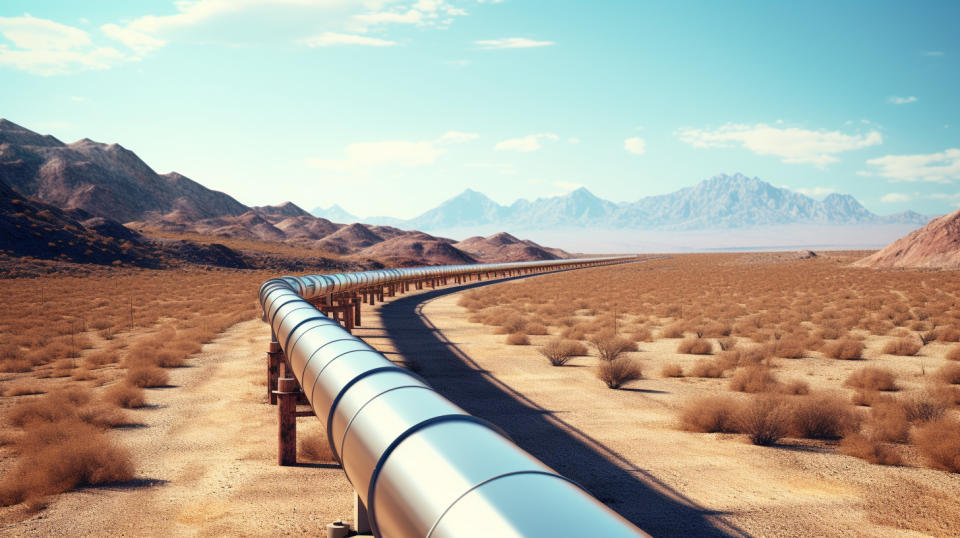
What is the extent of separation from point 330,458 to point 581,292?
1377 inches

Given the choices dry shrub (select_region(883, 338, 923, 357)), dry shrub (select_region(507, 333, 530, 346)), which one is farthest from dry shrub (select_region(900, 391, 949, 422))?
dry shrub (select_region(507, 333, 530, 346))

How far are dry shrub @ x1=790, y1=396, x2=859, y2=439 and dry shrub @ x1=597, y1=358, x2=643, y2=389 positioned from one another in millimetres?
3820

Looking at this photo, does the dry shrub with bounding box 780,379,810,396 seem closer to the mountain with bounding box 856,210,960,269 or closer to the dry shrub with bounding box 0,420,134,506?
the dry shrub with bounding box 0,420,134,506

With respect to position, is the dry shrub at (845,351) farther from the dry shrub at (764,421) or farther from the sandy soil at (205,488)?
the sandy soil at (205,488)

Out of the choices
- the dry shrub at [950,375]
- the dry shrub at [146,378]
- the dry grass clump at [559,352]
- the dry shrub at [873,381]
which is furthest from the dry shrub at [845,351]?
the dry shrub at [146,378]

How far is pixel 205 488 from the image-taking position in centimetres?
755

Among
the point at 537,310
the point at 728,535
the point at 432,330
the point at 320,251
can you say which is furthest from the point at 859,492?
the point at 320,251

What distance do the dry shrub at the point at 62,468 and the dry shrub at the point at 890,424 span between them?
1032cm

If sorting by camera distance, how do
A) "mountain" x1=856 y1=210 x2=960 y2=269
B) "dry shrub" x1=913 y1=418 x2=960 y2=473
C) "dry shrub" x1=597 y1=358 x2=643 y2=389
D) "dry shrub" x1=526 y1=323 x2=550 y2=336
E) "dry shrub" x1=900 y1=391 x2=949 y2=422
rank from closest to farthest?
"dry shrub" x1=913 y1=418 x2=960 y2=473, "dry shrub" x1=900 y1=391 x2=949 y2=422, "dry shrub" x1=597 y1=358 x2=643 y2=389, "dry shrub" x1=526 y1=323 x2=550 y2=336, "mountain" x1=856 y1=210 x2=960 y2=269

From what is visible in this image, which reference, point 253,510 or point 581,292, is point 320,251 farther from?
point 253,510

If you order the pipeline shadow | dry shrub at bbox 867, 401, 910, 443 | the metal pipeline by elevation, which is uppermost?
the metal pipeline

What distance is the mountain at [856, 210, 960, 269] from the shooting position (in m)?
60.3

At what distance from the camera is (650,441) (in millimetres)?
9523

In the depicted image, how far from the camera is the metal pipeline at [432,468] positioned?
287cm
